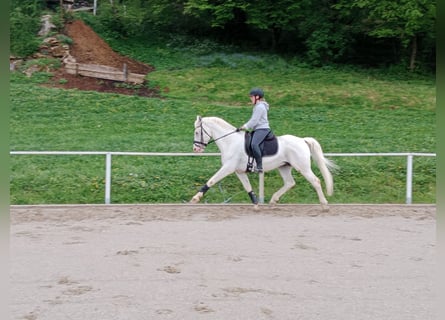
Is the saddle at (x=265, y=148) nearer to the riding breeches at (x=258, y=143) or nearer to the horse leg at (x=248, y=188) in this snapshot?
the riding breeches at (x=258, y=143)

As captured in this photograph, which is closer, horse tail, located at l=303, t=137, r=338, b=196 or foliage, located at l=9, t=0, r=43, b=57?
horse tail, located at l=303, t=137, r=338, b=196

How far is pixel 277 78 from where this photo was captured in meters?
25.3

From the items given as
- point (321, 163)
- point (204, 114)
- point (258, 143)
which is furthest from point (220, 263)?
point (204, 114)

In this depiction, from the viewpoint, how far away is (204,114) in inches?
741

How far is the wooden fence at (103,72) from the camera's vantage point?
78.6 ft

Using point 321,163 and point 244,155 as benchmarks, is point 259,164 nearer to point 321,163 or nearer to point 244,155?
point 244,155

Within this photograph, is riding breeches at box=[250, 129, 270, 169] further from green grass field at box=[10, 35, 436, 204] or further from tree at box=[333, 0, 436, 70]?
tree at box=[333, 0, 436, 70]

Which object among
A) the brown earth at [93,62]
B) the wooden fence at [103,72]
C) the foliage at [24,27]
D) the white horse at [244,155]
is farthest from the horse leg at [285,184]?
the foliage at [24,27]

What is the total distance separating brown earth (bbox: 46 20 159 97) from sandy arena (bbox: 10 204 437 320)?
13097 mm

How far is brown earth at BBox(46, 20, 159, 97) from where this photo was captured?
23.1m

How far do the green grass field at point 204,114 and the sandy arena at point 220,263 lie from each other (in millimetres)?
1333

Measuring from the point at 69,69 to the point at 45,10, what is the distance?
24.3ft

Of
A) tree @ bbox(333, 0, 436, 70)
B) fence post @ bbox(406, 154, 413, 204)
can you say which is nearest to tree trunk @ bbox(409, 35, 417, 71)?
tree @ bbox(333, 0, 436, 70)

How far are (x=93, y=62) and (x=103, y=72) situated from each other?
2.13 metres
